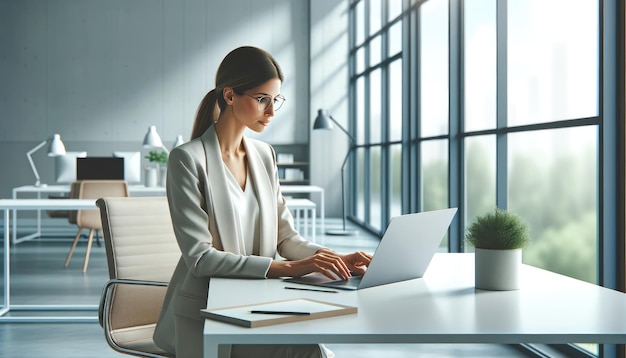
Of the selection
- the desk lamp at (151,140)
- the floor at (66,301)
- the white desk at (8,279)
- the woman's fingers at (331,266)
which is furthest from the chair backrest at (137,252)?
the desk lamp at (151,140)

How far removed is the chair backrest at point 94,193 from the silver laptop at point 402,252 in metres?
4.32

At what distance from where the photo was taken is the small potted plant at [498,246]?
1541mm

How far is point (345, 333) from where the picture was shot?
1.14 m

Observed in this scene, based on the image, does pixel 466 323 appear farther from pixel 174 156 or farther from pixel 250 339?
pixel 174 156

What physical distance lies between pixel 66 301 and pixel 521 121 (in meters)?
3.13

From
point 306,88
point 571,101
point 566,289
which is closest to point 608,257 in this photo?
point 571,101

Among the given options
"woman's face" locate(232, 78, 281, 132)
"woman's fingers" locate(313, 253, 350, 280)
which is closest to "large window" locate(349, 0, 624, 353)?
"woman's fingers" locate(313, 253, 350, 280)

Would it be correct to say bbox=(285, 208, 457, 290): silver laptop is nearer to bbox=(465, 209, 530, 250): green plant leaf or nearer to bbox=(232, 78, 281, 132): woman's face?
bbox=(465, 209, 530, 250): green plant leaf

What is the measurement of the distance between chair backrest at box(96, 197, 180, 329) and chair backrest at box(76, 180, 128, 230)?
356cm

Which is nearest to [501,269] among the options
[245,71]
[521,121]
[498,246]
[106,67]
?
[498,246]

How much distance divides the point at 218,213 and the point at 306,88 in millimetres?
9156

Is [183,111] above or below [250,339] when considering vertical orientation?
above

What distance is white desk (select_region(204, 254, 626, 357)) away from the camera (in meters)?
1.15

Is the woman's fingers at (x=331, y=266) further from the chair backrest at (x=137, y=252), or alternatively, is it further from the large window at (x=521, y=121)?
the large window at (x=521, y=121)
